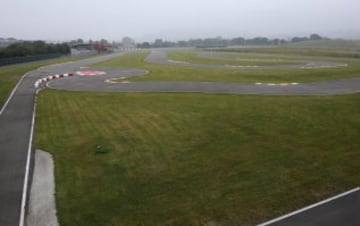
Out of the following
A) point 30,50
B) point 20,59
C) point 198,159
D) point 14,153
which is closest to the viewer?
point 198,159

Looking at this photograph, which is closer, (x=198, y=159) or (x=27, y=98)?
(x=198, y=159)

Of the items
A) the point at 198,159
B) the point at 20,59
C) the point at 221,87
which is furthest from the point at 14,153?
the point at 20,59

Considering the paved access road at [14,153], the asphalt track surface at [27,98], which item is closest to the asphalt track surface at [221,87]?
the asphalt track surface at [27,98]

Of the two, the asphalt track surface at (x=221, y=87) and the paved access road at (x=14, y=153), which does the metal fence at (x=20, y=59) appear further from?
the paved access road at (x=14, y=153)

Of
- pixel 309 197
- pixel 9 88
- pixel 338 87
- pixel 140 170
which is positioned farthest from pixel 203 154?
pixel 9 88

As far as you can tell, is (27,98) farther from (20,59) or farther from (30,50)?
(30,50)

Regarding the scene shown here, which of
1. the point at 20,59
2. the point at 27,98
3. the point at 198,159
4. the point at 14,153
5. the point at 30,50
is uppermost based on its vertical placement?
the point at 30,50

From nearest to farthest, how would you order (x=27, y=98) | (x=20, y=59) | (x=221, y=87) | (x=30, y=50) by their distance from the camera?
1. (x=27, y=98)
2. (x=221, y=87)
3. (x=20, y=59)
4. (x=30, y=50)

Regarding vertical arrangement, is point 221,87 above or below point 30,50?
below
